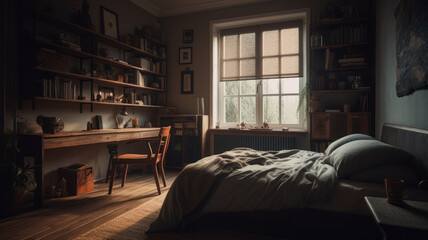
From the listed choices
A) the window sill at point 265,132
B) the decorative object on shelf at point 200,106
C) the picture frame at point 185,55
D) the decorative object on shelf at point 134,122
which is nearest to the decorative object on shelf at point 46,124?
the decorative object on shelf at point 134,122

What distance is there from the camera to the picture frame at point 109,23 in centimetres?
399

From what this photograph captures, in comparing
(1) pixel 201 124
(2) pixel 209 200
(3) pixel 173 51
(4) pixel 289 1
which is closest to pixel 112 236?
(2) pixel 209 200

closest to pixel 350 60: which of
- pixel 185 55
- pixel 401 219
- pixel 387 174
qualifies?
pixel 387 174

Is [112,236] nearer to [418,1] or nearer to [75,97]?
[75,97]

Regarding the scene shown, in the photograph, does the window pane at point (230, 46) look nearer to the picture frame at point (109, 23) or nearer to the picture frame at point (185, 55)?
the picture frame at point (185, 55)

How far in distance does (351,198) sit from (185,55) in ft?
14.0

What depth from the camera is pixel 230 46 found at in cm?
505

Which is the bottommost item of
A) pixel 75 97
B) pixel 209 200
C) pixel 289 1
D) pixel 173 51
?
pixel 209 200

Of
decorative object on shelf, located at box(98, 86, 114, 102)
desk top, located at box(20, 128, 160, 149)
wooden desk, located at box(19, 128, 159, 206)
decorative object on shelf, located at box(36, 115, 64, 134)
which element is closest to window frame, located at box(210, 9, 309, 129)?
desk top, located at box(20, 128, 160, 149)

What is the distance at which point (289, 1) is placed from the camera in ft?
14.7

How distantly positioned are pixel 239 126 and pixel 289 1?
2.39 meters

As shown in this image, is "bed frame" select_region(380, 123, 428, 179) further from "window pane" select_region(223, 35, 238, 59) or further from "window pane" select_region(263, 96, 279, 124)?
"window pane" select_region(223, 35, 238, 59)

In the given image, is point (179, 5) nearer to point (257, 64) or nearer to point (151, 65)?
point (151, 65)

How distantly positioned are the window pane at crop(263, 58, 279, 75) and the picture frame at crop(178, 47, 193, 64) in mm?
1508
